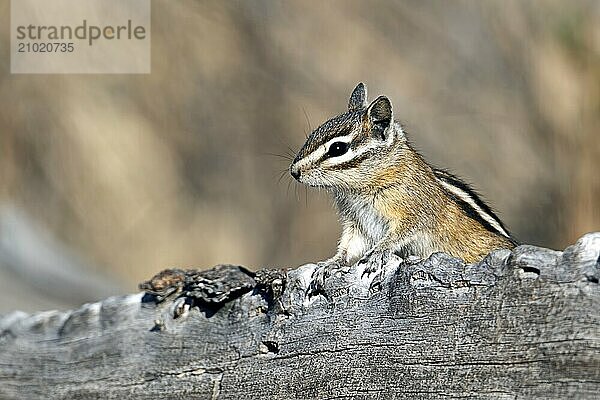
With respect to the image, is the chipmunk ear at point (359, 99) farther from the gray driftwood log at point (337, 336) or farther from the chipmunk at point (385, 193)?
the gray driftwood log at point (337, 336)

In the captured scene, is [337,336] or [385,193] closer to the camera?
[337,336]

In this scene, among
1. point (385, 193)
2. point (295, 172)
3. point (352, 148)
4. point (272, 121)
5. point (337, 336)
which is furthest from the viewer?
point (272, 121)

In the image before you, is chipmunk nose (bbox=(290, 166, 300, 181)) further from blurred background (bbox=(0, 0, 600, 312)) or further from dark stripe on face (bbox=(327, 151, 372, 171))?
blurred background (bbox=(0, 0, 600, 312))

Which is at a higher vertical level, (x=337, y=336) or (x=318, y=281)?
(x=318, y=281)

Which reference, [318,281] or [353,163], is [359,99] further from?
[318,281]

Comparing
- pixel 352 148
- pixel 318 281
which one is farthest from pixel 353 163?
pixel 318 281

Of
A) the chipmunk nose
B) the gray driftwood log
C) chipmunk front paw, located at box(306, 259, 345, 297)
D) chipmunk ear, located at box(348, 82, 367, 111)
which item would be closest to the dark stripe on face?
the chipmunk nose

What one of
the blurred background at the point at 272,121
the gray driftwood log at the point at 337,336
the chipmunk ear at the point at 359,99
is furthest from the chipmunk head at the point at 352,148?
the blurred background at the point at 272,121
